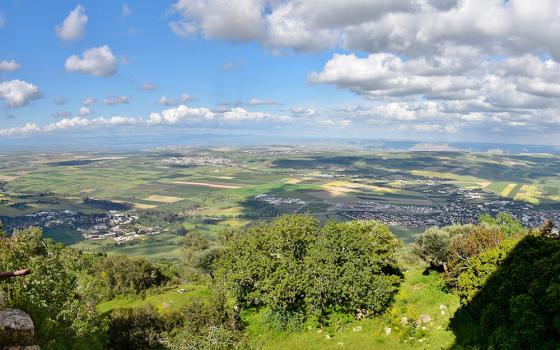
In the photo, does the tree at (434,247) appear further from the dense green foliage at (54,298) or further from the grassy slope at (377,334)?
the dense green foliage at (54,298)

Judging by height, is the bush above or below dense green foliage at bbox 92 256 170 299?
above

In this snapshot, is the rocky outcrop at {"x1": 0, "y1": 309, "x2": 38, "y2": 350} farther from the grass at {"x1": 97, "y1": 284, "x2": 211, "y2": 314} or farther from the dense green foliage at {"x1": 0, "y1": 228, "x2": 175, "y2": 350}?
the grass at {"x1": 97, "y1": 284, "x2": 211, "y2": 314}

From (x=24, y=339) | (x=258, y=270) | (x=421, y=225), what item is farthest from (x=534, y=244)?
(x=421, y=225)

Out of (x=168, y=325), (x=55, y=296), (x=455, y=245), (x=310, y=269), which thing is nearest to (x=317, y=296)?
(x=310, y=269)

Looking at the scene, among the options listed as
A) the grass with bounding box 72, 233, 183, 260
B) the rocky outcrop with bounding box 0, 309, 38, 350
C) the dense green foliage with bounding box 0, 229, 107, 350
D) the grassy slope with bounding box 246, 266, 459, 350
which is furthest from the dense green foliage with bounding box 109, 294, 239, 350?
the grass with bounding box 72, 233, 183, 260

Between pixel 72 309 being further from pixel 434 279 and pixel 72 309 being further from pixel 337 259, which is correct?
pixel 434 279

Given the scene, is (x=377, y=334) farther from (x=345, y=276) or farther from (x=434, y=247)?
(x=434, y=247)

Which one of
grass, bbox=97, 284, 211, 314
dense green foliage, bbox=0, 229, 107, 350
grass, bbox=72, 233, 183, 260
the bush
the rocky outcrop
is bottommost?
grass, bbox=72, 233, 183, 260
